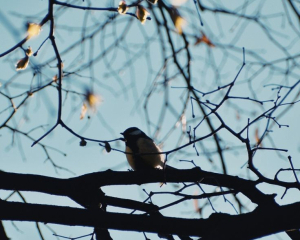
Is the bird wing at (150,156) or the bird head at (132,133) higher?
the bird head at (132,133)

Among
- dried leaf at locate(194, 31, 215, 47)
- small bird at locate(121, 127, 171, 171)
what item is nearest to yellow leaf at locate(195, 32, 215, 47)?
dried leaf at locate(194, 31, 215, 47)

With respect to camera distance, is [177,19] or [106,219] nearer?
[106,219]

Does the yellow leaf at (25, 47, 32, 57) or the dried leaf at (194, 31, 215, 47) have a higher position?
the dried leaf at (194, 31, 215, 47)

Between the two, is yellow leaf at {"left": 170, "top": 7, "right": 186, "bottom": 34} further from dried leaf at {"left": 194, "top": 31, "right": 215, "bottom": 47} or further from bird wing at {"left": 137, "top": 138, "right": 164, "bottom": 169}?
bird wing at {"left": 137, "top": 138, "right": 164, "bottom": 169}

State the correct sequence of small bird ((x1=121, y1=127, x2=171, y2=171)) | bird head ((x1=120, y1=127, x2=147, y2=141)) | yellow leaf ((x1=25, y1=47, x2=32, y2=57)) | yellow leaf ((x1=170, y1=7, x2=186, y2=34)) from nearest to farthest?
yellow leaf ((x1=25, y1=47, x2=32, y2=57)) → yellow leaf ((x1=170, y1=7, x2=186, y2=34)) → small bird ((x1=121, y1=127, x2=171, y2=171)) → bird head ((x1=120, y1=127, x2=147, y2=141))

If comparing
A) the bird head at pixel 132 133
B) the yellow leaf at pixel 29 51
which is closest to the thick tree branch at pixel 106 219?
the yellow leaf at pixel 29 51

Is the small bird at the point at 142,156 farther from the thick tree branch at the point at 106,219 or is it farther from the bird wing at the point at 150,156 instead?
the thick tree branch at the point at 106,219

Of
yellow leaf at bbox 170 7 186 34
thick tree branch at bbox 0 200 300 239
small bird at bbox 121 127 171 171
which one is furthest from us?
small bird at bbox 121 127 171 171

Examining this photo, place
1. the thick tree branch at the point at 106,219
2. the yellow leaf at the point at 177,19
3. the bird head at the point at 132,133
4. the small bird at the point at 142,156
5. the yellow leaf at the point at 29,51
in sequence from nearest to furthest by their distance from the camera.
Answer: the thick tree branch at the point at 106,219
the yellow leaf at the point at 29,51
the yellow leaf at the point at 177,19
the small bird at the point at 142,156
the bird head at the point at 132,133

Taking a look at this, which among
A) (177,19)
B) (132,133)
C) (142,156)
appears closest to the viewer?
(177,19)

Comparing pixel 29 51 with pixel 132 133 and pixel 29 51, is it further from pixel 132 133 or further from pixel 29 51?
pixel 132 133

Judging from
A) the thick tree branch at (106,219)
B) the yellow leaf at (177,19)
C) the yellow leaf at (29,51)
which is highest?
the yellow leaf at (177,19)

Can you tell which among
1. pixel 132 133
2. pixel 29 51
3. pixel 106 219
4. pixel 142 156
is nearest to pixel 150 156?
pixel 142 156

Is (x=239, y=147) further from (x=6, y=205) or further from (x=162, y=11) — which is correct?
(x=6, y=205)
